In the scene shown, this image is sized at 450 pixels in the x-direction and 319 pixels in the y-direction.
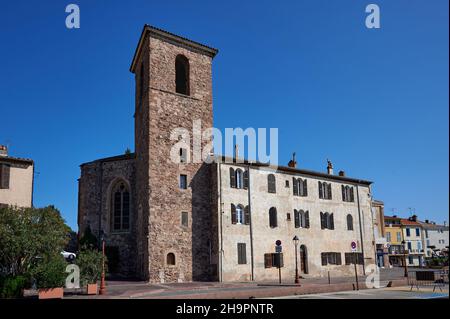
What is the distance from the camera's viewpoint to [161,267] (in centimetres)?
2948

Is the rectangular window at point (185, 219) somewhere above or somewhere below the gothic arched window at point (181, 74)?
below

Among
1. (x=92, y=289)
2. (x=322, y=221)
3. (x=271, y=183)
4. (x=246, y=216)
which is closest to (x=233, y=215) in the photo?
(x=246, y=216)

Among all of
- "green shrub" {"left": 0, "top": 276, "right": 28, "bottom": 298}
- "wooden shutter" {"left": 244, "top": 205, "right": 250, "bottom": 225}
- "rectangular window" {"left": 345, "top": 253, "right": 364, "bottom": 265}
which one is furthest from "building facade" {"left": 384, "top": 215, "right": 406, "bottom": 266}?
"green shrub" {"left": 0, "top": 276, "right": 28, "bottom": 298}

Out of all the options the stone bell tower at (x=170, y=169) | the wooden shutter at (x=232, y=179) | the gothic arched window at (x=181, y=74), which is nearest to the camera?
the stone bell tower at (x=170, y=169)

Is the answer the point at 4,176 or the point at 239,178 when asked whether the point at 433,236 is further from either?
the point at 4,176

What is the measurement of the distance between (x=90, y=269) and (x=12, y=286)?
3724 mm

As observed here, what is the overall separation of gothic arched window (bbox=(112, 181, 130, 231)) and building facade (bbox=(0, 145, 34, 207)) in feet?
22.0

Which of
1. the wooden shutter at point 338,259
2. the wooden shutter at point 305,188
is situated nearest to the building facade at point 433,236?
the wooden shutter at point 338,259

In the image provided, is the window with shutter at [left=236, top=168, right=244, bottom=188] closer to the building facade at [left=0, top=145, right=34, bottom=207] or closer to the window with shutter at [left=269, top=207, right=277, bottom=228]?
the window with shutter at [left=269, top=207, right=277, bottom=228]

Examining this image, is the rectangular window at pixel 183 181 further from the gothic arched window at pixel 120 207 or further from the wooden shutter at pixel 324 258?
the wooden shutter at pixel 324 258

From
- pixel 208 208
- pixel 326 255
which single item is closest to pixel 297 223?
pixel 326 255

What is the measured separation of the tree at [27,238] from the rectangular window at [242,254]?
1436cm

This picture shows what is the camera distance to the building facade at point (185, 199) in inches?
1209
